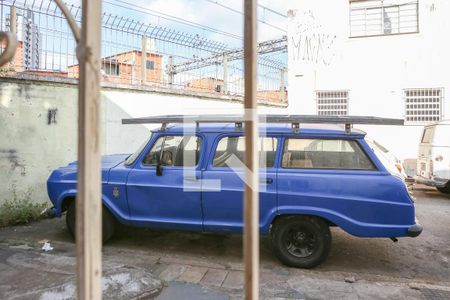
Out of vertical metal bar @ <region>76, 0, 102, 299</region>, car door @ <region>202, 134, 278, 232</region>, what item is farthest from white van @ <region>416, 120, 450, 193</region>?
vertical metal bar @ <region>76, 0, 102, 299</region>

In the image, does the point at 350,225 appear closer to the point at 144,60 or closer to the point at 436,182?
the point at 436,182

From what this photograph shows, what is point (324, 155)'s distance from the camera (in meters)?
4.70

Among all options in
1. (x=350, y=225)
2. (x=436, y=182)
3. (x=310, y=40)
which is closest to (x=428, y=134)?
(x=436, y=182)

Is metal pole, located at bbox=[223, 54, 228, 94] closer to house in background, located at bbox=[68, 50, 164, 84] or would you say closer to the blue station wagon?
house in background, located at bbox=[68, 50, 164, 84]

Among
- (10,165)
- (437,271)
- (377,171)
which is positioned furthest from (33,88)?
(437,271)

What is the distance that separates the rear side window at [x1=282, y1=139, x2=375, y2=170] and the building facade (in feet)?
25.0

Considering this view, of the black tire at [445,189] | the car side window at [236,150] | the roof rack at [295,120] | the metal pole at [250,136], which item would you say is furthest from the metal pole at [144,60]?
the metal pole at [250,136]

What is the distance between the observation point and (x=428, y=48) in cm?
1138

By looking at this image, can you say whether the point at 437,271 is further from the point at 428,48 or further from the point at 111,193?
the point at 428,48

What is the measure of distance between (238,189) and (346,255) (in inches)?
68.9

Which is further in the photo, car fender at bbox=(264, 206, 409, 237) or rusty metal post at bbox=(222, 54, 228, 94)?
rusty metal post at bbox=(222, 54, 228, 94)

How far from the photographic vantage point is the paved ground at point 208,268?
3.78m

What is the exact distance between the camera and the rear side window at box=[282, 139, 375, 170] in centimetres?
462

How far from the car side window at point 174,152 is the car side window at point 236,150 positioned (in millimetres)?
290
